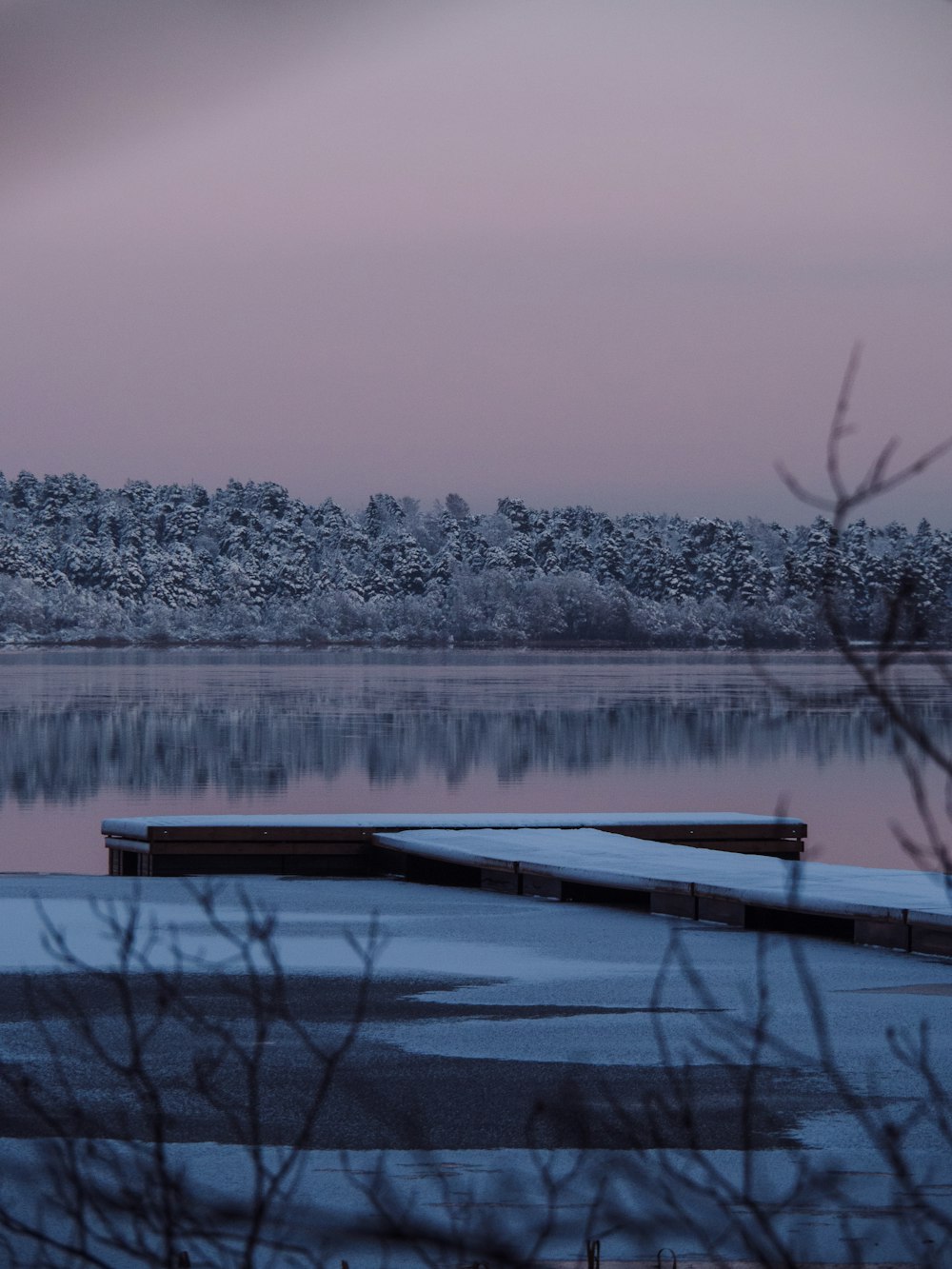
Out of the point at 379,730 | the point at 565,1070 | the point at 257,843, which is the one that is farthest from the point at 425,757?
the point at 565,1070

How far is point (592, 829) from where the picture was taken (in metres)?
12.4

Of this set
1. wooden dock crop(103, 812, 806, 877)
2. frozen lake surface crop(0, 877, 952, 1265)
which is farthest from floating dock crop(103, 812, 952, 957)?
frozen lake surface crop(0, 877, 952, 1265)

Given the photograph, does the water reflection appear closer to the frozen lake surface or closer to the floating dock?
the floating dock

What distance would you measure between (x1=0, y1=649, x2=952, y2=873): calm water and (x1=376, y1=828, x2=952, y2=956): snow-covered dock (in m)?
1.32

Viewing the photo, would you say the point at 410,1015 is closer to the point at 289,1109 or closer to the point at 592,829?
the point at 289,1109

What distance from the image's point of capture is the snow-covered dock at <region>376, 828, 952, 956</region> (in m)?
8.20

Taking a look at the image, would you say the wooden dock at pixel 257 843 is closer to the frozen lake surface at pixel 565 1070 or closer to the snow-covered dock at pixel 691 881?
the snow-covered dock at pixel 691 881

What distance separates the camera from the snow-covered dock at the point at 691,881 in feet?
26.9

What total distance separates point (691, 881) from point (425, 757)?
83.0ft

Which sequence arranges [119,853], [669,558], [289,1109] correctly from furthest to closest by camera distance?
[669,558]
[119,853]
[289,1109]

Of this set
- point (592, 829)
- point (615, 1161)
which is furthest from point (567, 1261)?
point (592, 829)

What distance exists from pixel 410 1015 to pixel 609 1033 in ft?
2.45

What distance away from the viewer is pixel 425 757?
34.4 meters

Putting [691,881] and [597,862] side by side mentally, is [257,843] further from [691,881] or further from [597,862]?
[691,881]
